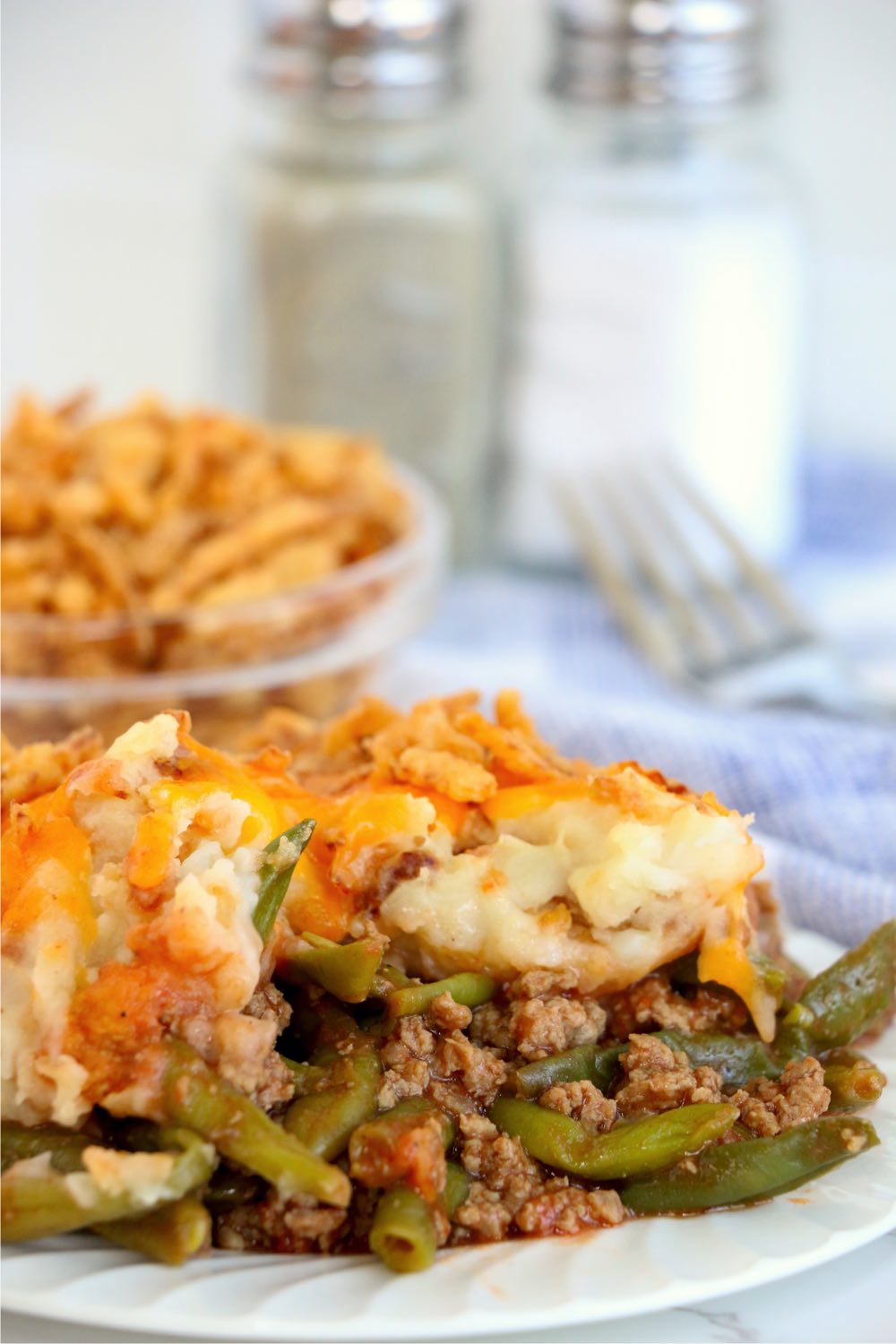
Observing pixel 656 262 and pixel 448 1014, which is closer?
pixel 448 1014

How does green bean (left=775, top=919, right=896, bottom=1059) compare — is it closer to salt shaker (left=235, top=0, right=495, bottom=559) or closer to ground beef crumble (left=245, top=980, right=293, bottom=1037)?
ground beef crumble (left=245, top=980, right=293, bottom=1037)

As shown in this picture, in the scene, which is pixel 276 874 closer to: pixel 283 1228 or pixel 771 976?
pixel 283 1228

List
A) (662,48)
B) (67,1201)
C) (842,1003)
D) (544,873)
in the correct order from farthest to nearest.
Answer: (662,48) → (842,1003) → (544,873) → (67,1201)

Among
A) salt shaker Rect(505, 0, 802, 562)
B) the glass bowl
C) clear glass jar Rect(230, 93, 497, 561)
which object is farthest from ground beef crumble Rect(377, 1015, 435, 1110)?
clear glass jar Rect(230, 93, 497, 561)

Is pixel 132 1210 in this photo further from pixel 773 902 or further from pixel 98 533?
pixel 98 533

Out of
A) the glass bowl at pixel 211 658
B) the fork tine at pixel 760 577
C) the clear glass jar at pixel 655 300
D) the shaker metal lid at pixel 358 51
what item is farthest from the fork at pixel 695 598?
the shaker metal lid at pixel 358 51

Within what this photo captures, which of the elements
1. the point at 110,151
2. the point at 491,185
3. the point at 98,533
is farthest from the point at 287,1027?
the point at 110,151

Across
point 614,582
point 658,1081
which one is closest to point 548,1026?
point 658,1081

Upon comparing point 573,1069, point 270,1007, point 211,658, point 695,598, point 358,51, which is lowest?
point 695,598
